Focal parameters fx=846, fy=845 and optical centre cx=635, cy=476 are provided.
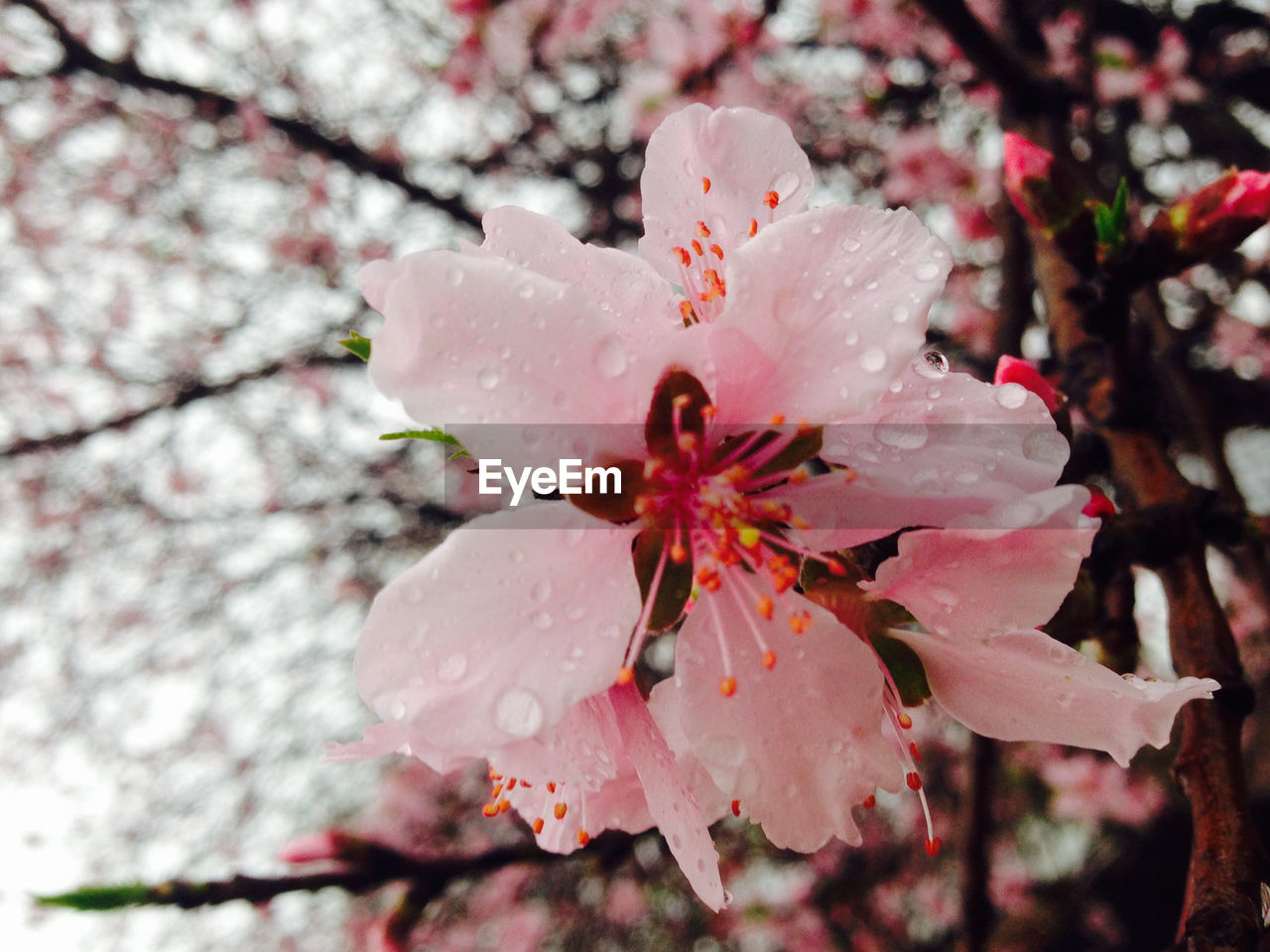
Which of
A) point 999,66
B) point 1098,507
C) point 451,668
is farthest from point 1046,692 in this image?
point 999,66

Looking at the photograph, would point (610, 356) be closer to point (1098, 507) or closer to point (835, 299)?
point (835, 299)

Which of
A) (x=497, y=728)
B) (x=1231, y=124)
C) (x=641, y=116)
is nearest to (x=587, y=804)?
(x=497, y=728)

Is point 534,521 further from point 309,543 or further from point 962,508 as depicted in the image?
point 309,543

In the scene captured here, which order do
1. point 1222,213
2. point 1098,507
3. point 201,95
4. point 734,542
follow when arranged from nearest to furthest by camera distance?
1. point 734,542
2. point 1098,507
3. point 1222,213
4. point 201,95

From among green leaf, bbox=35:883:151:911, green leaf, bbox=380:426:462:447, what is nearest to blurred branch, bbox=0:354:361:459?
green leaf, bbox=35:883:151:911

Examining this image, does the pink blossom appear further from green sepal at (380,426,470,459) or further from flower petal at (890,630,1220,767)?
green sepal at (380,426,470,459)

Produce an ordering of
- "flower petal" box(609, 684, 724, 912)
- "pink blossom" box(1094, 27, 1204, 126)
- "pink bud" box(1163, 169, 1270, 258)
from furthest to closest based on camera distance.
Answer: "pink blossom" box(1094, 27, 1204, 126)
"pink bud" box(1163, 169, 1270, 258)
"flower petal" box(609, 684, 724, 912)
